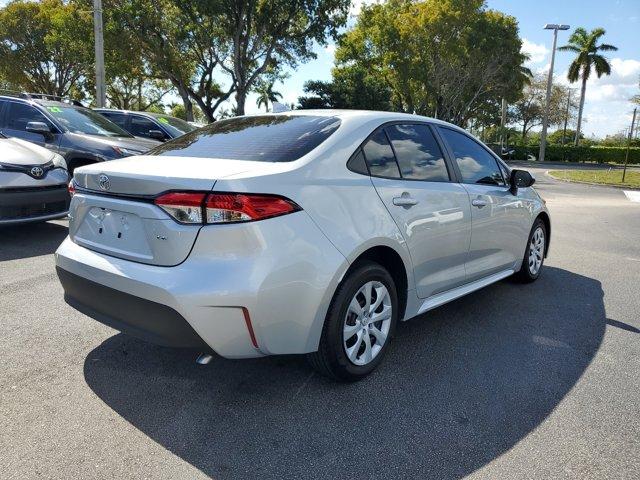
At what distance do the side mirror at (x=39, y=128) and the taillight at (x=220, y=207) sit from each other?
19.1ft

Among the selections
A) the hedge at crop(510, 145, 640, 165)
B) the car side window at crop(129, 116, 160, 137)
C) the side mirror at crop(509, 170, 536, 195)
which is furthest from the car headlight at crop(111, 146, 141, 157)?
the hedge at crop(510, 145, 640, 165)

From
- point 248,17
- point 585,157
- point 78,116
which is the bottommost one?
point 585,157

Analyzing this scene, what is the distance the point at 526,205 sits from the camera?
485cm

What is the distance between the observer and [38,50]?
110 ft

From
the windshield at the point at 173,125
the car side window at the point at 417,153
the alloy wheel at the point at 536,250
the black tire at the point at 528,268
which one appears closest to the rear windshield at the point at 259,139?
the car side window at the point at 417,153

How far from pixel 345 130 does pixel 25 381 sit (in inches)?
93.1

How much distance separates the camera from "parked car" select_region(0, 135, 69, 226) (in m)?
5.61

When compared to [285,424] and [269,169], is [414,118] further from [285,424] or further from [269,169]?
[285,424]

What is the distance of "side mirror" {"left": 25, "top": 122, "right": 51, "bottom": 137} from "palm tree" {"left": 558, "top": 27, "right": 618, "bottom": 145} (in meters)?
52.5

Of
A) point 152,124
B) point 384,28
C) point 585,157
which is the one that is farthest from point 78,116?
point 585,157

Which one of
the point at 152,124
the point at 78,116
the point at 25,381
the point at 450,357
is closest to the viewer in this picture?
the point at 25,381

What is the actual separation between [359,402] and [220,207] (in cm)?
134

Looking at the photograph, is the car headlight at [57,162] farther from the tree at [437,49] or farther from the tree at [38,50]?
the tree at [437,49]

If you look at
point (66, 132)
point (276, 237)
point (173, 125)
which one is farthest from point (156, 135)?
point (276, 237)
